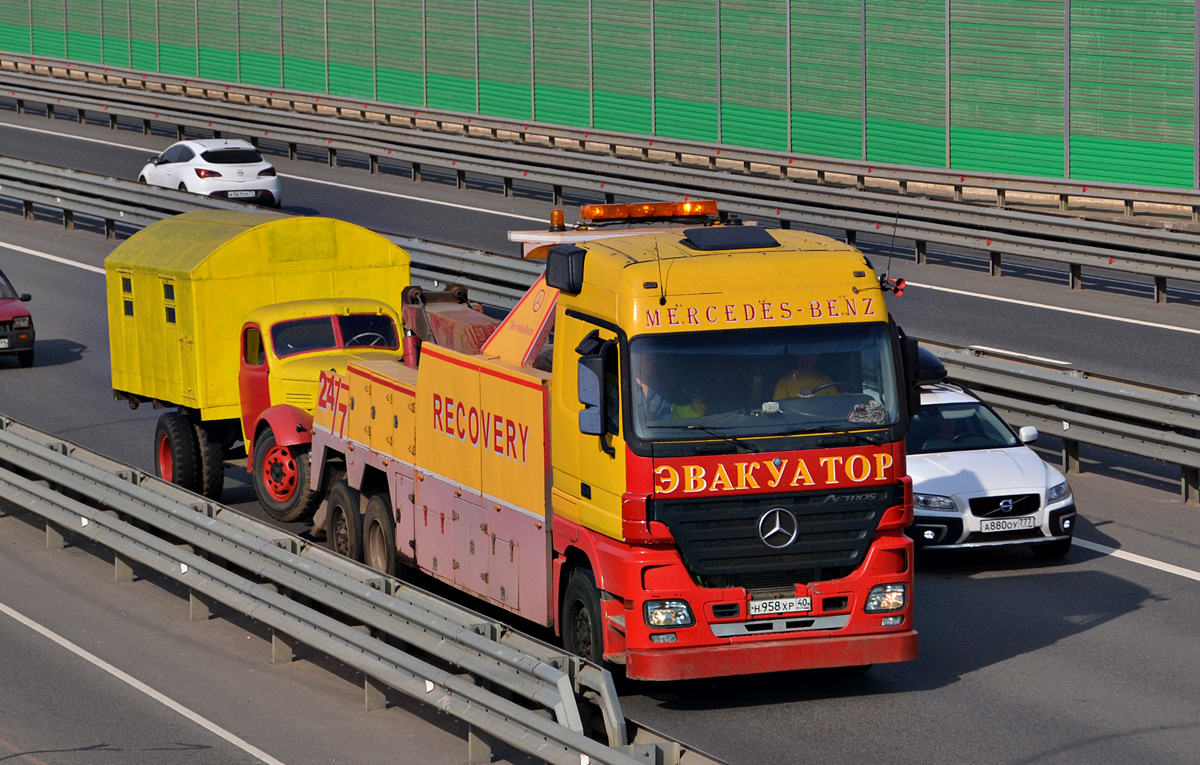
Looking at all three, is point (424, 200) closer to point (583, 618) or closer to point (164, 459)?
point (164, 459)

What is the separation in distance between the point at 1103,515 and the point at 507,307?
10870mm

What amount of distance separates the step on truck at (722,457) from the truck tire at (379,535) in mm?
2667

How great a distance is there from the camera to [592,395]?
32.4 feet

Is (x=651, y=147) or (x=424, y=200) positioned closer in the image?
(x=424, y=200)

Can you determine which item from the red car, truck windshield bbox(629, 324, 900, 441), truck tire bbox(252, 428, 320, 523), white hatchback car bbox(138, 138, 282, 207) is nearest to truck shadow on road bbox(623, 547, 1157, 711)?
truck windshield bbox(629, 324, 900, 441)

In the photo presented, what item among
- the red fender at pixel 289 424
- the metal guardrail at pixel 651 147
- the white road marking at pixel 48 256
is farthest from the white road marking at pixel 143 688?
the metal guardrail at pixel 651 147

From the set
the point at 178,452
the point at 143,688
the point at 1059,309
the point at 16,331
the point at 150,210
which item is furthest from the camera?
the point at 150,210

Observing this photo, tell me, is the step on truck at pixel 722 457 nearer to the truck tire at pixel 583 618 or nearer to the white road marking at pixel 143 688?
the truck tire at pixel 583 618

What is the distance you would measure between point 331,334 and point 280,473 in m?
1.82

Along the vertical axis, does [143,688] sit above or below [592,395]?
below

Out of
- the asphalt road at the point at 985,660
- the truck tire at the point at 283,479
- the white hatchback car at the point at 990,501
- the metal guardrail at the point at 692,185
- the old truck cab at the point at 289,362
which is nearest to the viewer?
the asphalt road at the point at 985,660

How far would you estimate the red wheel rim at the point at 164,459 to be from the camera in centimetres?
1744

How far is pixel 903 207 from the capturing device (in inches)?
1148

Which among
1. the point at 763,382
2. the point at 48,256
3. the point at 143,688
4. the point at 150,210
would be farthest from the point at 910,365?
the point at 48,256
